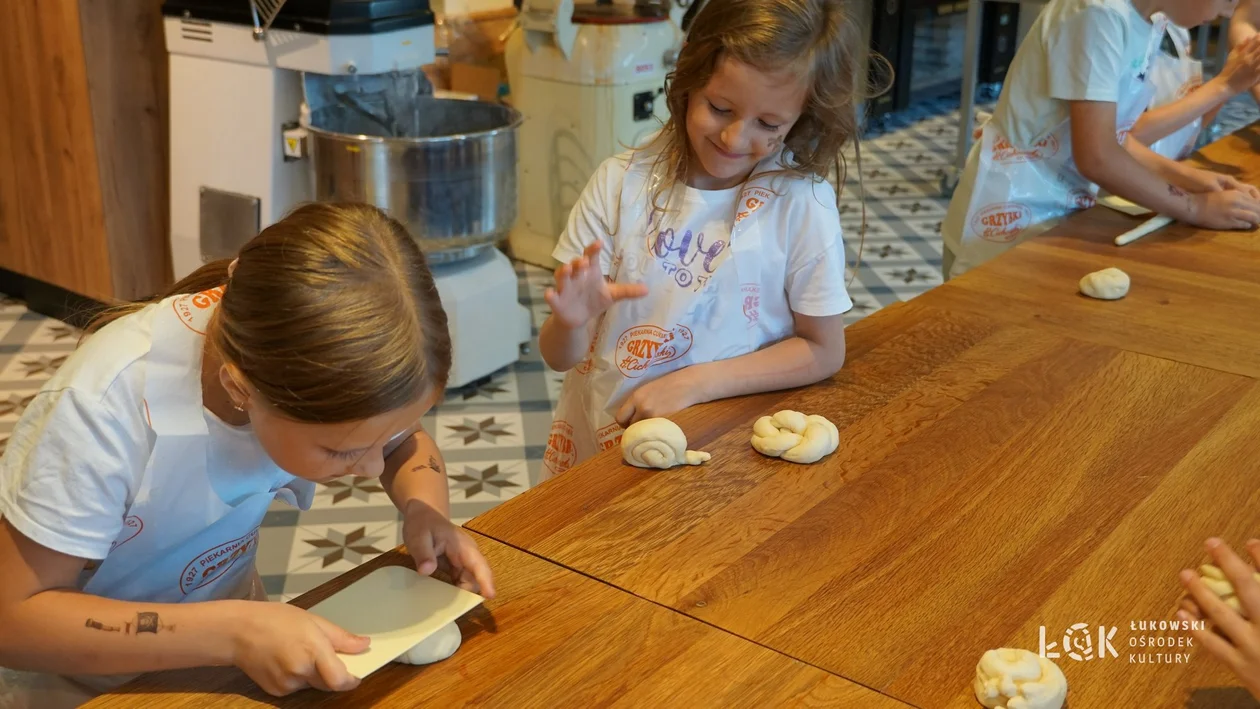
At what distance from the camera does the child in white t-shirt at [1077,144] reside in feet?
6.03

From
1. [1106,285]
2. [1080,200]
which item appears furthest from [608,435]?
[1080,200]

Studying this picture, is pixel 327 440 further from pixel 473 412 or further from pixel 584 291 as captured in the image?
pixel 473 412

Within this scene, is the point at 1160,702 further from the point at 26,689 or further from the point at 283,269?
the point at 26,689

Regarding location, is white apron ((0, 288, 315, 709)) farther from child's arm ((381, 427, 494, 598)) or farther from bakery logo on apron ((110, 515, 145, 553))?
child's arm ((381, 427, 494, 598))

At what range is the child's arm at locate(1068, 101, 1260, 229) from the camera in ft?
→ 6.14

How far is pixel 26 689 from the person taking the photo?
41.5 inches

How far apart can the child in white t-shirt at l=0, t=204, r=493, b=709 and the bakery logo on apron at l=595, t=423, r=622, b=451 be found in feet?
1.41

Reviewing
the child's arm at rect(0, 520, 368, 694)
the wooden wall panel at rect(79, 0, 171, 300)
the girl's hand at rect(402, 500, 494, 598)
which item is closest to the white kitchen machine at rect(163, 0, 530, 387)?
the wooden wall panel at rect(79, 0, 171, 300)

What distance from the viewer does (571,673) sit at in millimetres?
840

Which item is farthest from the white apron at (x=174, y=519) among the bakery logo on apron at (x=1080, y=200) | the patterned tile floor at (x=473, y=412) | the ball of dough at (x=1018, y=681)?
the bakery logo on apron at (x=1080, y=200)

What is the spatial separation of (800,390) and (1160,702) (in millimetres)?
591

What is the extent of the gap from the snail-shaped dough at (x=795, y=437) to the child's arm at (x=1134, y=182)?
97 cm

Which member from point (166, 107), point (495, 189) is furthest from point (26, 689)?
point (166, 107)

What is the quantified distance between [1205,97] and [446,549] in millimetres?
1722
